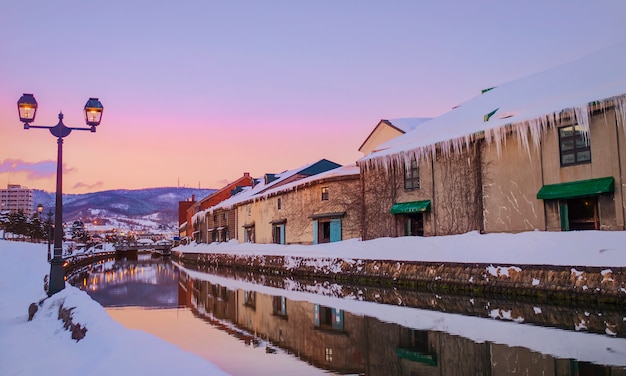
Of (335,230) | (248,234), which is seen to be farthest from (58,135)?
(248,234)

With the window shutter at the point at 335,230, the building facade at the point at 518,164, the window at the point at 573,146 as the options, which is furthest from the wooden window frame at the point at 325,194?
the window at the point at 573,146

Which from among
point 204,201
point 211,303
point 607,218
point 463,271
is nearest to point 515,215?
point 607,218

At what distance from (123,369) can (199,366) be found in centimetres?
98

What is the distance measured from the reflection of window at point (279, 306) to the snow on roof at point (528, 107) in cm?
1194

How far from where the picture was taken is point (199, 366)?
262 inches

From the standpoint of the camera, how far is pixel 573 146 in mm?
21312

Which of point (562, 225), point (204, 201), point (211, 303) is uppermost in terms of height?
point (204, 201)

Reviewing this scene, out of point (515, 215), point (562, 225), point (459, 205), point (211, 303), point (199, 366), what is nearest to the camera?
point (199, 366)

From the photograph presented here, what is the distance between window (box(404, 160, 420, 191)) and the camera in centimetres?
2928

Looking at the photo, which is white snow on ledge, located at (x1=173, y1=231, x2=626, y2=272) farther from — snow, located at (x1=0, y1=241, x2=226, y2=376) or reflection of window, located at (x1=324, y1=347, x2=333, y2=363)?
snow, located at (x1=0, y1=241, x2=226, y2=376)

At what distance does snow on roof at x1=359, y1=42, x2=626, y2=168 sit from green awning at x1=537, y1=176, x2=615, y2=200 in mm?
2058

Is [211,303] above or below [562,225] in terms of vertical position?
below

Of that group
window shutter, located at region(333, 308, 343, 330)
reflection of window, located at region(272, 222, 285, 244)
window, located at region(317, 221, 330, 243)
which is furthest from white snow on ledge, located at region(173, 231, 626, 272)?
reflection of window, located at region(272, 222, 285, 244)

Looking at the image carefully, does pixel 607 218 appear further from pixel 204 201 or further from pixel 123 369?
pixel 204 201
